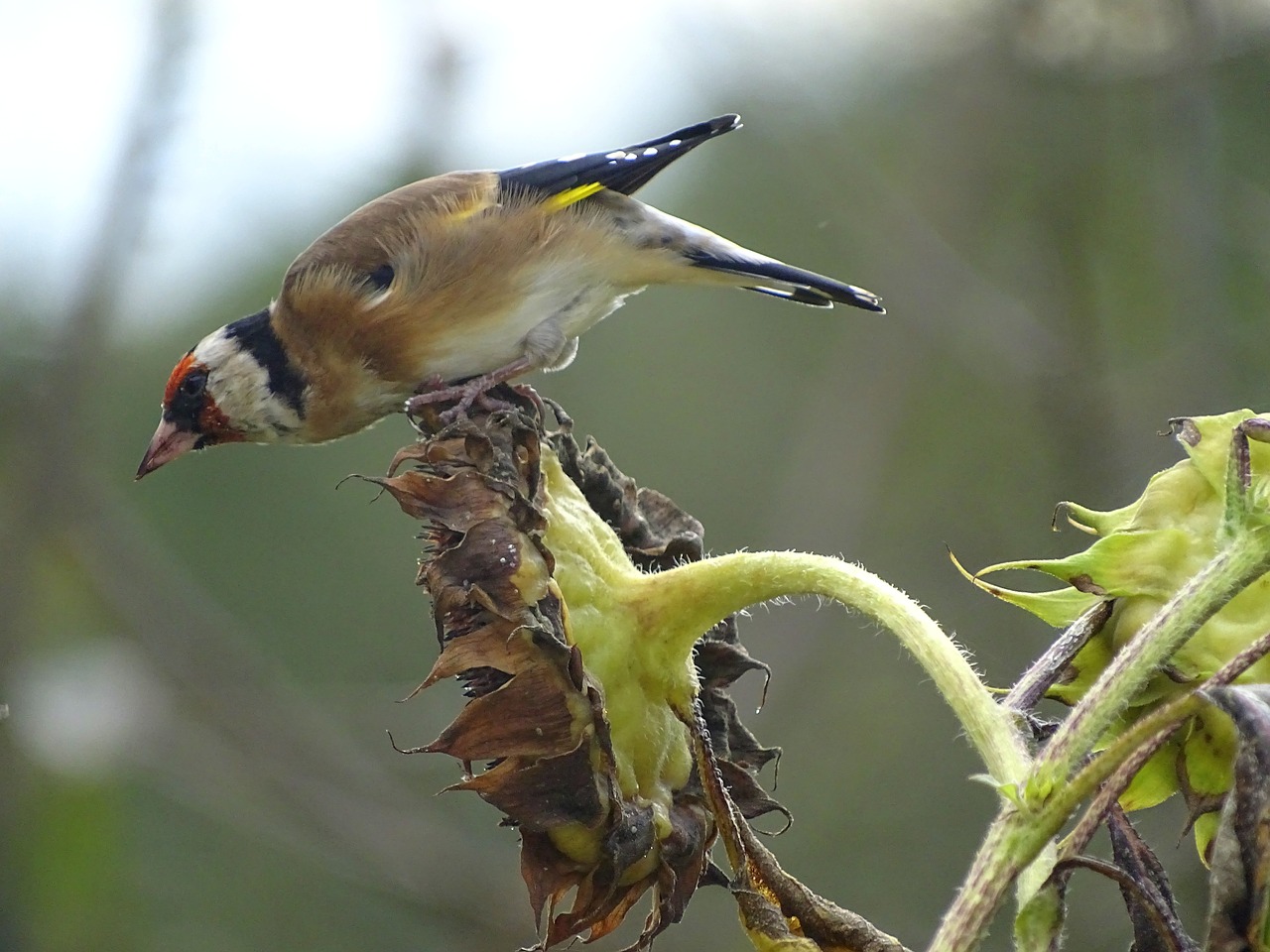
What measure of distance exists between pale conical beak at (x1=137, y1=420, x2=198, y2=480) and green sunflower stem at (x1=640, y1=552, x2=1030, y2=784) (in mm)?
2611

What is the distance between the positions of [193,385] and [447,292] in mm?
901

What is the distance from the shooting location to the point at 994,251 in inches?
381

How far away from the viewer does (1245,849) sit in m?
1.07

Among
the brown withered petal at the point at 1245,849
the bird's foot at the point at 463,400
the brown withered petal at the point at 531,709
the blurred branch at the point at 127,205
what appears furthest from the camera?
the blurred branch at the point at 127,205

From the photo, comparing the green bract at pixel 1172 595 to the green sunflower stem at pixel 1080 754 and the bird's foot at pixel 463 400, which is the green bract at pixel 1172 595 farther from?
the bird's foot at pixel 463 400

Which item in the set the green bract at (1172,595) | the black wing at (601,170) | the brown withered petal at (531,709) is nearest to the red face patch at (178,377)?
the black wing at (601,170)

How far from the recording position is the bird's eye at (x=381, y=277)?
3.71m

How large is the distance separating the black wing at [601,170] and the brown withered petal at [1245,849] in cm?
294

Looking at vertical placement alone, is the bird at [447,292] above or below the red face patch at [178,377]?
above

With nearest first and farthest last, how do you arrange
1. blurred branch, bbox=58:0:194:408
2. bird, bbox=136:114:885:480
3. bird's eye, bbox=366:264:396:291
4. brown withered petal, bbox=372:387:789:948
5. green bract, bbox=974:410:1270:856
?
green bract, bbox=974:410:1270:856 < brown withered petal, bbox=372:387:789:948 < bird, bbox=136:114:885:480 < bird's eye, bbox=366:264:396:291 < blurred branch, bbox=58:0:194:408

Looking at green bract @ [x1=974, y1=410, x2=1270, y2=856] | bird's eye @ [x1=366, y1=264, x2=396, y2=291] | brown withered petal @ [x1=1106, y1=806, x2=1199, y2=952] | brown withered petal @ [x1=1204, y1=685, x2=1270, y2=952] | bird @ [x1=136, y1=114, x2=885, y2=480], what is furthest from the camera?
bird's eye @ [x1=366, y1=264, x2=396, y2=291]

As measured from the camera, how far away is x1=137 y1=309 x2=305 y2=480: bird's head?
3842 millimetres

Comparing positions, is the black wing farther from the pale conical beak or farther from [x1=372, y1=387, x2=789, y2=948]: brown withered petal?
[x1=372, y1=387, x2=789, y2=948]: brown withered petal

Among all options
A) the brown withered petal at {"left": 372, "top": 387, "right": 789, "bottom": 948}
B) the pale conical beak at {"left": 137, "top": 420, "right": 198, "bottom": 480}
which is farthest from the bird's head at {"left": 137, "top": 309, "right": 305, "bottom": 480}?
the brown withered petal at {"left": 372, "top": 387, "right": 789, "bottom": 948}
